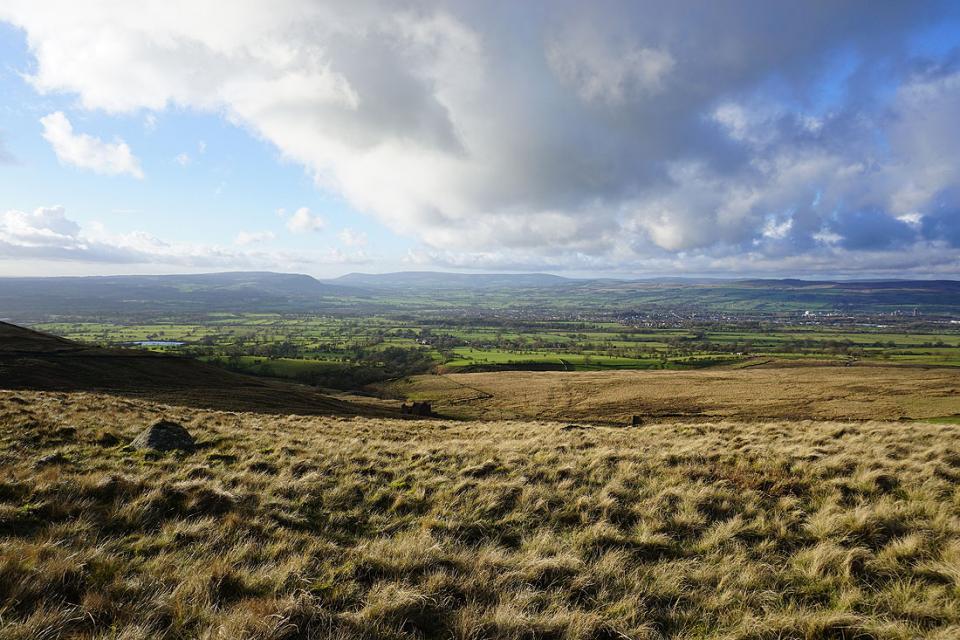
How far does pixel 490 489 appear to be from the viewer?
348 inches

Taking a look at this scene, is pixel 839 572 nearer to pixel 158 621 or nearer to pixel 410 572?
pixel 410 572

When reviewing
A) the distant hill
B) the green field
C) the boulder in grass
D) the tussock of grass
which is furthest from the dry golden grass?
the boulder in grass

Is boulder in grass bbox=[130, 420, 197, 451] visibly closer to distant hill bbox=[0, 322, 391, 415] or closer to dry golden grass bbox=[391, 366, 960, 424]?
distant hill bbox=[0, 322, 391, 415]

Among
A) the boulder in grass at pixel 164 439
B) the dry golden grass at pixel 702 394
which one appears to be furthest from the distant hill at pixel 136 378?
the boulder in grass at pixel 164 439

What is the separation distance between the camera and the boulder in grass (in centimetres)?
1105

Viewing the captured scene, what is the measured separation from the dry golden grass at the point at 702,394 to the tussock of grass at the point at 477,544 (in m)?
33.8

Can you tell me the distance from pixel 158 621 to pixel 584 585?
15.9ft

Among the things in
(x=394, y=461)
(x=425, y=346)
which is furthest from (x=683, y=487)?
(x=425, y=346)

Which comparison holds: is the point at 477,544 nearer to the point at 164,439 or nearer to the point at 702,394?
the point at 164,439

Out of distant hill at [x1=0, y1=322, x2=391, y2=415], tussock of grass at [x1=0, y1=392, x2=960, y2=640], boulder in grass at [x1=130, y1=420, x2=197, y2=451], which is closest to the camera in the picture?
tussock of grass at [x1=0, y1=392, x2=960, y2=640]

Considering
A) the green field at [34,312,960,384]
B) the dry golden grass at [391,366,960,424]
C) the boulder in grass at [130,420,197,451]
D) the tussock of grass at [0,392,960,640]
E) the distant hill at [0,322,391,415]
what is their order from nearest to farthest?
1. the tussock of grass at [0,392,960,640]
2. the boulder in grass at [130,420,197,451]
3. the distant hill at [0,322,391,415]
4. the dry golden grass at [391,366,960,424]
5. the green field at [34,312,960,384]

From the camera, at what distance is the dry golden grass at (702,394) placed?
4241 cm

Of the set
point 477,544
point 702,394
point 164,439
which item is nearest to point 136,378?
point 164,439

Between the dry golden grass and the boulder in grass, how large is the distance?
117 ft
